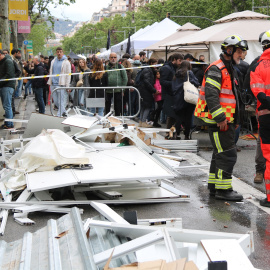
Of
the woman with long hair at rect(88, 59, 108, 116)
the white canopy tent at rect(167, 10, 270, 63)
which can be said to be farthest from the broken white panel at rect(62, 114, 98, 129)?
the white canopy tent at rect(167, 10, 270, 63)

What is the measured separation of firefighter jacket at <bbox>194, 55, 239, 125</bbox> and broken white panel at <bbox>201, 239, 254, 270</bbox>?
3.15 metres

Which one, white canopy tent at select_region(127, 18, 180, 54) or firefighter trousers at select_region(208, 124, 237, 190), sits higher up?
white canopy tent at select_region(127, 18, 180, 54)

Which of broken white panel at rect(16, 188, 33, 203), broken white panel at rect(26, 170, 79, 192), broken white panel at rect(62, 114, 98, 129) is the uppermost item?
broken white panel at rect(62, 114, 98, 129)

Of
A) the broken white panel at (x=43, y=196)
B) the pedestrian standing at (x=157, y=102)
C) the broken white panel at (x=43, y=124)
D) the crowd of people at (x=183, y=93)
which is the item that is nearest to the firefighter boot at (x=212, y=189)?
the crowd of people at (x=183, y=93)

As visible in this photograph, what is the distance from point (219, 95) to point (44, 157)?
2379mm

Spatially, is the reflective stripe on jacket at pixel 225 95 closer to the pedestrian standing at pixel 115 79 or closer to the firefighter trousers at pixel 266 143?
the firefighter trousers at pixel 266 143

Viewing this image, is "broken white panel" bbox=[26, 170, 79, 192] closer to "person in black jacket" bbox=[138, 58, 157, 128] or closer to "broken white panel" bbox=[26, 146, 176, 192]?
"broken white panel" bbox=[26, 146, 176, 192]

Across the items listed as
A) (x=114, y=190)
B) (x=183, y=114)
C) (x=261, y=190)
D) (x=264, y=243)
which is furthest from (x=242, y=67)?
(x=264, y=243)

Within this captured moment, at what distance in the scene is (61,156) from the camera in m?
6.97

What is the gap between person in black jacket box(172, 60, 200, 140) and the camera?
1170cm

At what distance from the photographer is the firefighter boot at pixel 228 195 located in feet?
22.4

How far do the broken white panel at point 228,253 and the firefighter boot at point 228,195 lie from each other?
3099 millimetres

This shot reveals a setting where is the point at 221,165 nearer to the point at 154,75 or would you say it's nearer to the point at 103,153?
the point at 103,153

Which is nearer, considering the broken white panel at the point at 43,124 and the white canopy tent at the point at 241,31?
the broken white panel at the point at 43,124
